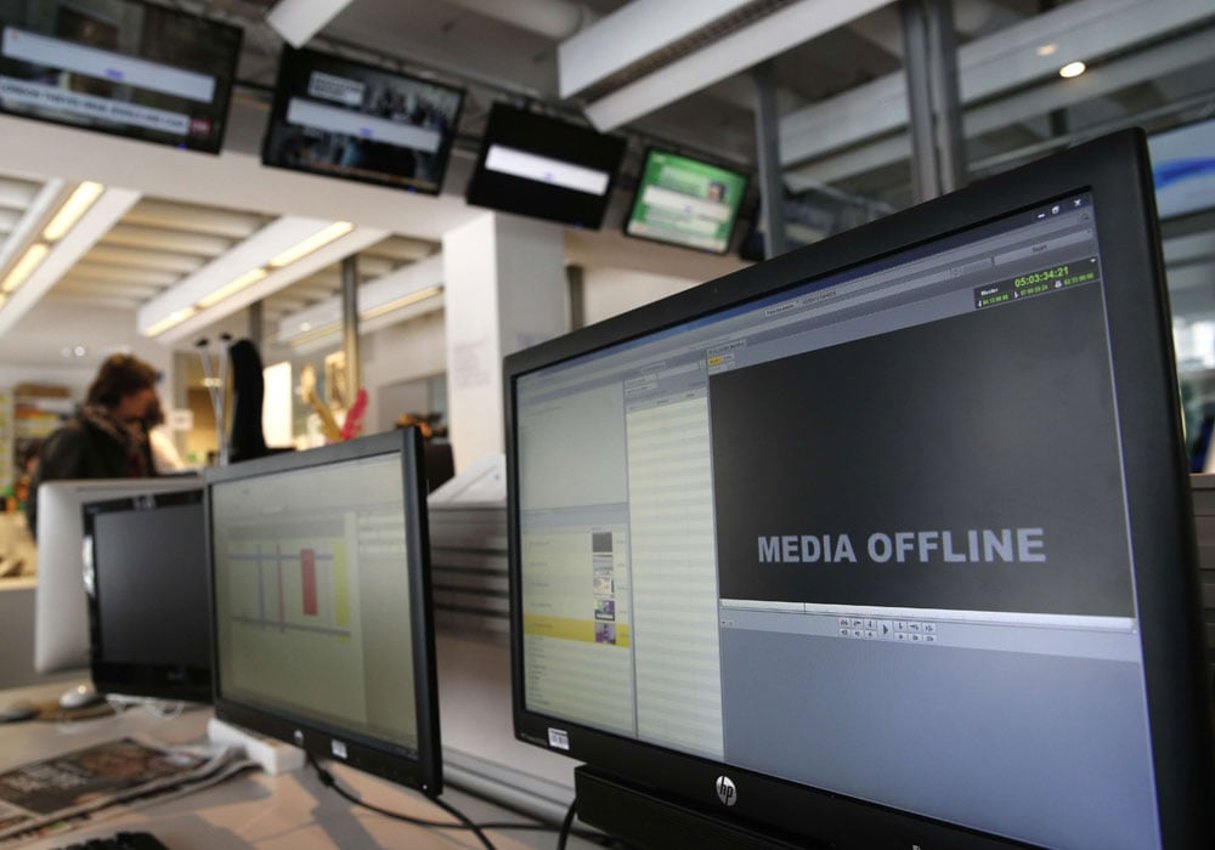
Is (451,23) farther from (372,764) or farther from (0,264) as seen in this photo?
(0,264)

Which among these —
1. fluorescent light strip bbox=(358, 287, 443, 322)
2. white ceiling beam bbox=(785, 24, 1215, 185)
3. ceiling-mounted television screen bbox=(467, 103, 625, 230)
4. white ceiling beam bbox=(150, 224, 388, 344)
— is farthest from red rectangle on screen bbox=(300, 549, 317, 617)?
fluorescent light strip bbox=(358, 287, 443, 322)

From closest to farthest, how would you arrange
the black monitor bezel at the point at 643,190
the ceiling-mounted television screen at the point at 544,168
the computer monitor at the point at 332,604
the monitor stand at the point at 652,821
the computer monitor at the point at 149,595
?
the monitor stand at the point at 652,821 → the computer monitor at the point at 332,604 → the computer monitor at the point at 149,595 → the ceiling-mounted television screen at the point at 544,168 → the black monitor bezel at the point at 643,190

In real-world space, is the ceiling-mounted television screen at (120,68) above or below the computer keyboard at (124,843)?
above

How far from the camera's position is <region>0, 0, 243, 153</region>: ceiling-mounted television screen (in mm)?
2596

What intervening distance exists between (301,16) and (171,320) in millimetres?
5282

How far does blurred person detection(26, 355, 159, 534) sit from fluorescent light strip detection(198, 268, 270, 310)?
3.03 meters

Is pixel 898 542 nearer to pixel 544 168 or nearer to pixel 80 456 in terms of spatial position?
pixel 80 456

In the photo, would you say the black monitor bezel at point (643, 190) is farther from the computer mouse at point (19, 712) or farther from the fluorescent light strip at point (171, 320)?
the fluorescent light strip at point (171, 320)

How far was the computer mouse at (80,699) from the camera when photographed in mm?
1657

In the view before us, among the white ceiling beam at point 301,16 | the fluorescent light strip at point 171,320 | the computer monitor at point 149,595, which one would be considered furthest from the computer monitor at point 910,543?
the fluorescent light strip at point 171,320

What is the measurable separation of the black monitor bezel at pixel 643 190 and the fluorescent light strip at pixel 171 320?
4.26m

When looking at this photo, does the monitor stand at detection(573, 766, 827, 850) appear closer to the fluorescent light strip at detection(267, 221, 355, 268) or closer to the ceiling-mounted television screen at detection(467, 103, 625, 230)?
the ceiling-mounted television screen at detection(467, 103, 625, 230)

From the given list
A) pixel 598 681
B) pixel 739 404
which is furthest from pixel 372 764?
pixel 739 404

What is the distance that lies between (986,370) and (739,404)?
0.55 ft
